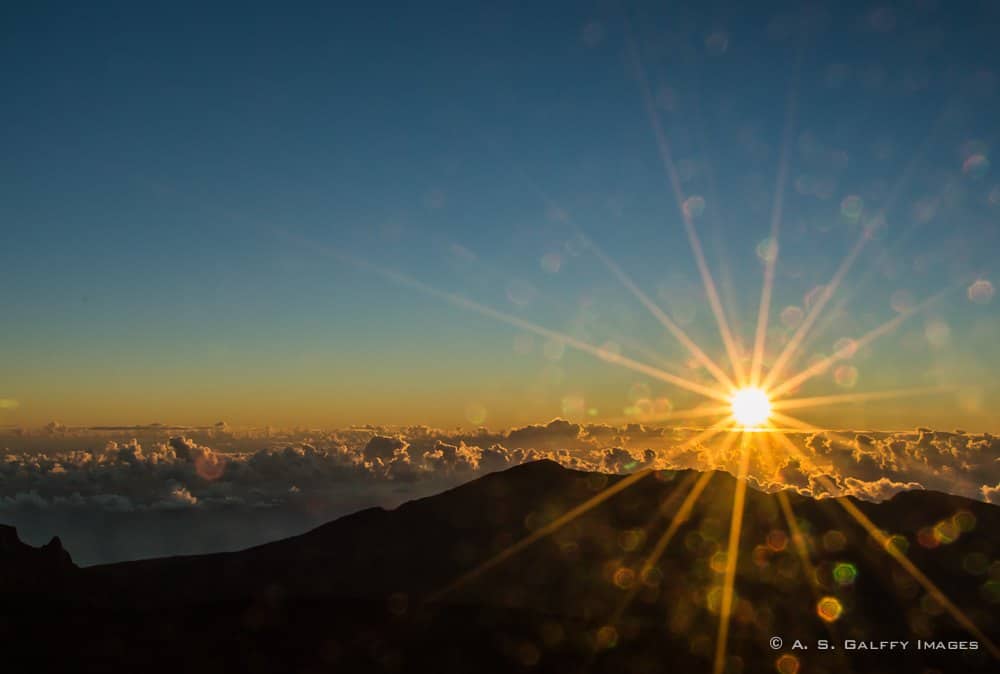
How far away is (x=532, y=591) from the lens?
285ft

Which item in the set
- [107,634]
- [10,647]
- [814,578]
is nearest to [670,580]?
[814,578]

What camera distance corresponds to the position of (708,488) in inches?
4572

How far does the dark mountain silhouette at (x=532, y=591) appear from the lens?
62.5 meters

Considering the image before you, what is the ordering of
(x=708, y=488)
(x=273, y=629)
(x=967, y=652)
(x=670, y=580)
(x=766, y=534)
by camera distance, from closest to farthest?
(x=273, y=629) → (x=967, y=652) → (x=670, y=580) → (x=766, y=534) → (x=708, y=488)

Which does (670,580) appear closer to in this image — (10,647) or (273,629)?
(273,629)

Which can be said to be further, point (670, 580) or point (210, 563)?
point (210, 563)

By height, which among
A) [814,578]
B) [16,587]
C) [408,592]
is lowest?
[16,587]

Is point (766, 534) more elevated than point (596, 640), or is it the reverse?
point (766, 534)

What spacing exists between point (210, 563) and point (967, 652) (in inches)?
3740

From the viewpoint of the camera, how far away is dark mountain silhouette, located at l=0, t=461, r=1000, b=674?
62469mm

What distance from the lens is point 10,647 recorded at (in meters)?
59.2

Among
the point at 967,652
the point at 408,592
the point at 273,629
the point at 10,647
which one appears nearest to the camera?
the point at 10,647

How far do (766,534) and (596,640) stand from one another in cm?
4598

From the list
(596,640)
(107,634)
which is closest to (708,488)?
(596,640)
